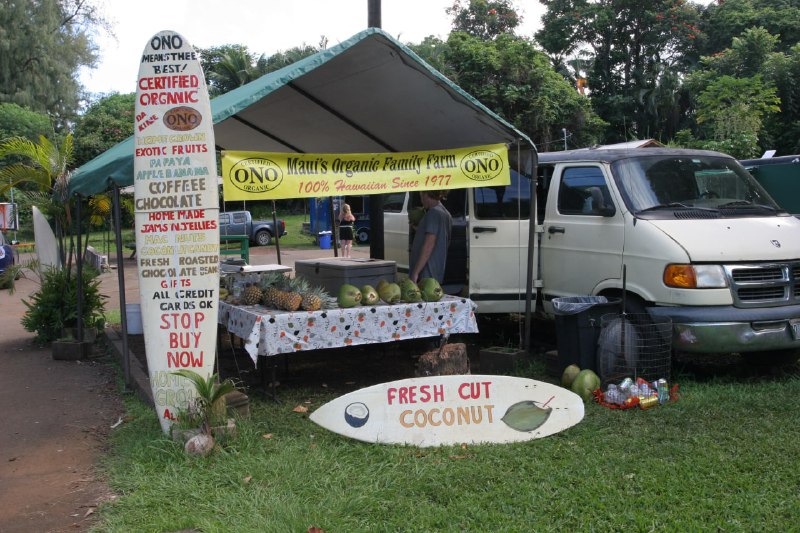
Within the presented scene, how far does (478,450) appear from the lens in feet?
16.3

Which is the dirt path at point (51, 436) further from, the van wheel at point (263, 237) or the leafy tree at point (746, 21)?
the leafy tree at point (746, 21)

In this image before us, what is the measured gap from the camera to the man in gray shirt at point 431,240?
289 inches

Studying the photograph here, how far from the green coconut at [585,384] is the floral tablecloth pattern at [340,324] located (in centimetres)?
106

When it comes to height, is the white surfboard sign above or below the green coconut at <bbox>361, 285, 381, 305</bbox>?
below

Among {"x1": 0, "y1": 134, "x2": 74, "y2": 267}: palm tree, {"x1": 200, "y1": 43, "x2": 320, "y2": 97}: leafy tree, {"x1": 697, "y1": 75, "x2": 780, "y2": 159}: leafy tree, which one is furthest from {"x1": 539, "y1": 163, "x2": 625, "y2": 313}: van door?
{"x1": 200, "y1": 43, "x2": 320, "y2": 97}: leafy tree

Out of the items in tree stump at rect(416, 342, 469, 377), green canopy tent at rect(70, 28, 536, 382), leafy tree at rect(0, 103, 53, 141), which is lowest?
tree stump at rect(416, 342, 469, 377)

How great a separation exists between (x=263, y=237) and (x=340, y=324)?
873 inches

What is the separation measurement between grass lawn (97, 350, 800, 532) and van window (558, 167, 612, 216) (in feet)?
6.85

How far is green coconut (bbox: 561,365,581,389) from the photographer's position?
6223mm

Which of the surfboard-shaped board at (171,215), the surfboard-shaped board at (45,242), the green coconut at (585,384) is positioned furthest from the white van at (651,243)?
the surfboard-shaped board at (45,242)

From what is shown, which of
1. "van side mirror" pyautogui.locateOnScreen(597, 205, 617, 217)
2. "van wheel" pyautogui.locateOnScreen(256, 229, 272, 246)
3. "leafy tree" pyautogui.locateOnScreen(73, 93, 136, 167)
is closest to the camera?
"van side mirror" pyautogui.locateOnScreen(597, 205, 617, 217)

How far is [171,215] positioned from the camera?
203 inches

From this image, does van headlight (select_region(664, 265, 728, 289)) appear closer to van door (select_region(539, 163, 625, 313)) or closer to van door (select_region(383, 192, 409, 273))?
van door (select_region(539, 163, 625, 313))

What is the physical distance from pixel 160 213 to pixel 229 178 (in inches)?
32.8
